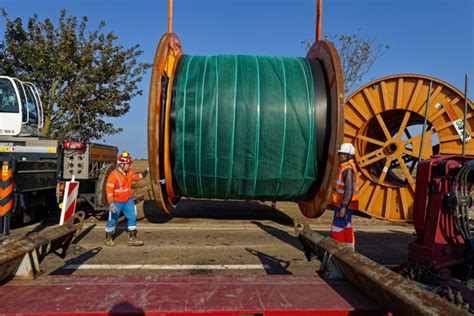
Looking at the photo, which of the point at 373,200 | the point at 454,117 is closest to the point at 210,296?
the point at 373,200

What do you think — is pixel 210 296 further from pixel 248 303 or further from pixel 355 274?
pixel 355 274

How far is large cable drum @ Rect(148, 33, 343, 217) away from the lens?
436 centimetres

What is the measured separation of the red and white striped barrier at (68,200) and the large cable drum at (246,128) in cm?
247

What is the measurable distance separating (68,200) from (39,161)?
954 millimetres

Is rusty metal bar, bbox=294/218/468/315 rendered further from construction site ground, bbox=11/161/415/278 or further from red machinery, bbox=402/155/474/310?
construction site ground, bbox=11/161/415/278

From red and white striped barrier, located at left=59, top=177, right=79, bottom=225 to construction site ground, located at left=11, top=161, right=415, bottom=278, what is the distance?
45 cm

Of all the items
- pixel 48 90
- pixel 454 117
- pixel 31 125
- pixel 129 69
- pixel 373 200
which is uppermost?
pixel 129 69

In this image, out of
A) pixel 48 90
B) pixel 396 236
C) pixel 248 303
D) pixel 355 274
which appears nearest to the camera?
pixel 248 303

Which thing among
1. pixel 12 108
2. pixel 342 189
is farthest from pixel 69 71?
pixel 342 189

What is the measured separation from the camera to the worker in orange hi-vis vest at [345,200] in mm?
4535

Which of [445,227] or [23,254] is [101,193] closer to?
[23,254]

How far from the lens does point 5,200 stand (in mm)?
5543

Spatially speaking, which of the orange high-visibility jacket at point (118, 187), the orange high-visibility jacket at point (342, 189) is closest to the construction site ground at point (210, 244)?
the orange high-visibility jacket at point (118, 187)

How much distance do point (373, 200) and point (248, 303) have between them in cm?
691
